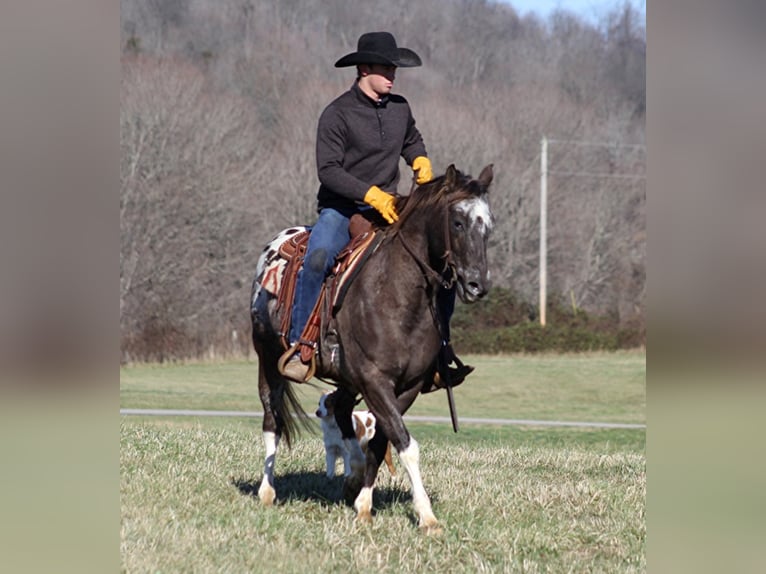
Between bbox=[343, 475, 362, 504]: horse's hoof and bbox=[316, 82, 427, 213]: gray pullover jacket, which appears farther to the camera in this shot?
bbox=[343, 475, 362, 504]: horse's hoof

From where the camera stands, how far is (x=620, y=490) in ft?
29.2

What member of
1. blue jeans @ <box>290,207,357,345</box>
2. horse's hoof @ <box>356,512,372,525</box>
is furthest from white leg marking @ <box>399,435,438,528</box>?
blue jeans @ <box>290,207,357,345</box>

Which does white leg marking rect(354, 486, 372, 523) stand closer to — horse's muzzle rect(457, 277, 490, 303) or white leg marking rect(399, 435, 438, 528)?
white leg marking rect(399, 435, 438, 528)

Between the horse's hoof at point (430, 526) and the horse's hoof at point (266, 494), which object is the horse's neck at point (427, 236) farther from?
the horse's hoof at point (266, 494)

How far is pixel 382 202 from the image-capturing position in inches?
314

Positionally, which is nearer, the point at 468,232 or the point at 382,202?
the point at 468,232

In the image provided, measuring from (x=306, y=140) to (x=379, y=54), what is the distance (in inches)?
1858

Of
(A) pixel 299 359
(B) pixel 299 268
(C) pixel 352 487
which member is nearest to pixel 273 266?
(B) pixel 299 268

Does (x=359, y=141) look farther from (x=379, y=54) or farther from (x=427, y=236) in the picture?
(x=427, y=236)

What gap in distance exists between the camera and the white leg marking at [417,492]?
7.22m

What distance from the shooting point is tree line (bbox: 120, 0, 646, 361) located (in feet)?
166

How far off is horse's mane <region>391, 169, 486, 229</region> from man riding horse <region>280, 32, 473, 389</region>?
0.72ft
